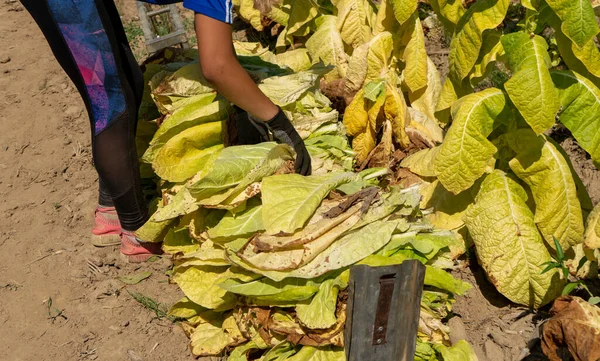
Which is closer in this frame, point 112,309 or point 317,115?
point 112,309

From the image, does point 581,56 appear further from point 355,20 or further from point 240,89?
point 355,20

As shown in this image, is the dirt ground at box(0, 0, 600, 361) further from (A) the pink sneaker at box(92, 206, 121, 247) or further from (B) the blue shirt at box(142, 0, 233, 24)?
(B) the blue shirt at box(142, 0, 233, 24)

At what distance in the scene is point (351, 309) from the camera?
232 cm

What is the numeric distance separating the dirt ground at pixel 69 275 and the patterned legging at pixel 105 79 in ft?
1.19

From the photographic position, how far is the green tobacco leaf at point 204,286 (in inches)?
106

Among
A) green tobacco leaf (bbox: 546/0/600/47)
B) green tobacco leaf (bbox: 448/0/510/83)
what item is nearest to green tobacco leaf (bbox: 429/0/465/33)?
green tobacco leaf (bbox: 448/0/510/83)

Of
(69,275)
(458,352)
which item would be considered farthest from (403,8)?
(69,275)

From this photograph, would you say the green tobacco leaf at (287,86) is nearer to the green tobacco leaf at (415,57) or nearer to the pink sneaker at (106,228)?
A: the green tobacco leaf at (415,57)

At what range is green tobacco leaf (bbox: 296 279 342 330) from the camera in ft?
7.66

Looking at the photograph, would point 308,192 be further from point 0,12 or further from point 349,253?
point 0,12

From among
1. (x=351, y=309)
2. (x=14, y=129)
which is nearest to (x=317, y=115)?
(x=351, y=309)

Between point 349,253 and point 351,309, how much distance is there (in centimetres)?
24

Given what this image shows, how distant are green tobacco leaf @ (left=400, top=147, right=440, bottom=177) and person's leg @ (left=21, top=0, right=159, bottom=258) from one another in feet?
4.30

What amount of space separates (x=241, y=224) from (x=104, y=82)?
87 cm
